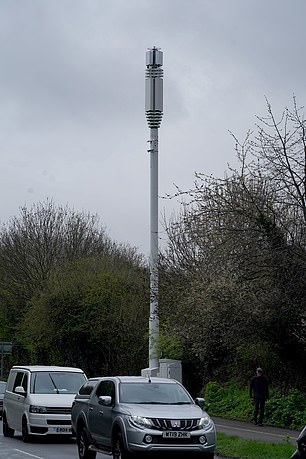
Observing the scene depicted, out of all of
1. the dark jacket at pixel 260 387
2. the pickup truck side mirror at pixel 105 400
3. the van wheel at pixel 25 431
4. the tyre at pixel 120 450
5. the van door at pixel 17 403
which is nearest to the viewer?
the tyre at pixel 120 450

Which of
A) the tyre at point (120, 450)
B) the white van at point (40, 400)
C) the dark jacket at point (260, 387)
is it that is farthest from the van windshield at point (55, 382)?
the tyre at point (120, 450)

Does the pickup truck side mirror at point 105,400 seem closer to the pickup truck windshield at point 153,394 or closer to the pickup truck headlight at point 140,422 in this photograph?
the pickup truck windshield at point 153,394

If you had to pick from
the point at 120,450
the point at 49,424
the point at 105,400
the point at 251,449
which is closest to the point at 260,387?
the point at 49,424

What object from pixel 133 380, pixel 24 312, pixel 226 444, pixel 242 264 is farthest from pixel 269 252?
pixel 24 312

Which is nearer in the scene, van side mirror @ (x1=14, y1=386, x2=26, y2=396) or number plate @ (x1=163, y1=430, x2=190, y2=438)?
number plate @ (x1=163, y1=430, x2=190, y2=438)

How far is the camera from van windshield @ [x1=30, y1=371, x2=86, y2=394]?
24625 mm

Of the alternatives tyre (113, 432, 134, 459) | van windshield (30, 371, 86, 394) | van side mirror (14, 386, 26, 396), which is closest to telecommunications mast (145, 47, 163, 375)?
van windshield (30, 371, 86, 394)

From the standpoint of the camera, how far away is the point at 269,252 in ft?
88.1

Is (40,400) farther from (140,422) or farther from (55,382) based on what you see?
(140,422)

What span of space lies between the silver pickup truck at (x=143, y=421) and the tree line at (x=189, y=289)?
9.01 meters

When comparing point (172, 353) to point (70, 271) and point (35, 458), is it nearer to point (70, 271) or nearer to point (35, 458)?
point (70, 271)

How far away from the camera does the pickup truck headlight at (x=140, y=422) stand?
53.5 ft

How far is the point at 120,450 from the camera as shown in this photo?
16594 mm

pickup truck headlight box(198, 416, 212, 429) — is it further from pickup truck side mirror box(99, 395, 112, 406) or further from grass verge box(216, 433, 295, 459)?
grass verge box(216, 433, 295, 459)
